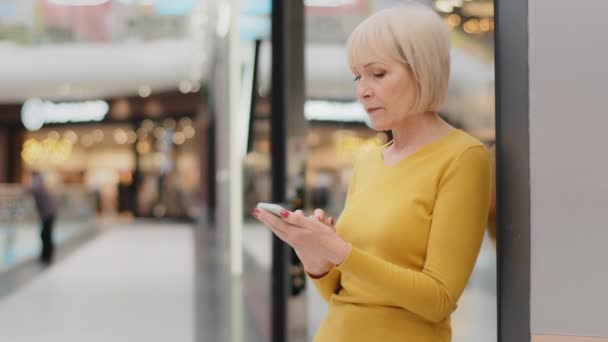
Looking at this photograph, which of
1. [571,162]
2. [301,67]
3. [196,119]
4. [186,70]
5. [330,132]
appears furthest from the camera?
[196,119]

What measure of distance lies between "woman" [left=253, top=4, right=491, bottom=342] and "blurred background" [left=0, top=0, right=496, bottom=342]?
11.1 inches

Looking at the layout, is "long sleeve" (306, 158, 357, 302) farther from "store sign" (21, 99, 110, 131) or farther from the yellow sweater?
"store sign" (21, 99, 110, 131)

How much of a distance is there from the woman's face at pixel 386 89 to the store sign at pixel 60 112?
2153 centimetres

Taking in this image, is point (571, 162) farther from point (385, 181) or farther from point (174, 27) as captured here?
point (174, 27)

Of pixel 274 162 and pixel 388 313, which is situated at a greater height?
pixel 274 162

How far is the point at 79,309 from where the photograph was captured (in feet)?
19.2

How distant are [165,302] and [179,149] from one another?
15.2 meters

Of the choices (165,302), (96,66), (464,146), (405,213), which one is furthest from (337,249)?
(96,66)

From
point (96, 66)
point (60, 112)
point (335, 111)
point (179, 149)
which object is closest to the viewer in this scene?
point (335, 111)

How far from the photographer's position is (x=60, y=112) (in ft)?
72.1

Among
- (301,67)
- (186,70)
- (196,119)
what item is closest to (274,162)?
(301,67)

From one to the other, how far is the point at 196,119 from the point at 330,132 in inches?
700

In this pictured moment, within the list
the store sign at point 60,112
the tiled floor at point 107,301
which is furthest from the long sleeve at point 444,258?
the store sign at point 60,112

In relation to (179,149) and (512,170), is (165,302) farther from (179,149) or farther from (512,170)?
(179,149)
